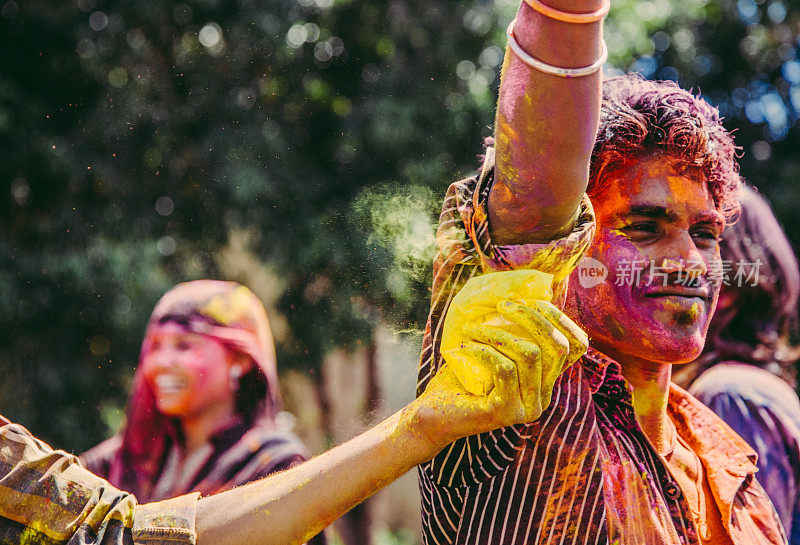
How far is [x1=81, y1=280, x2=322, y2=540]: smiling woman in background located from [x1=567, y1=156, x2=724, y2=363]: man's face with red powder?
214cm

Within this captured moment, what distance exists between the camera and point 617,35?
550 cm

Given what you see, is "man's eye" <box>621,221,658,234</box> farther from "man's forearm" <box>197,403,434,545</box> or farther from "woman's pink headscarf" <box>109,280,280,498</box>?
"woman's pink headscarf" <box>109,280,280,498</box>

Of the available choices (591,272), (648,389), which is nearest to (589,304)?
(591,272)

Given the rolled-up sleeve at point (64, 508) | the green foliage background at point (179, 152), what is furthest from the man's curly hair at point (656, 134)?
the green foliage background at point (179, 152)

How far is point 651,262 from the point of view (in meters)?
1.72

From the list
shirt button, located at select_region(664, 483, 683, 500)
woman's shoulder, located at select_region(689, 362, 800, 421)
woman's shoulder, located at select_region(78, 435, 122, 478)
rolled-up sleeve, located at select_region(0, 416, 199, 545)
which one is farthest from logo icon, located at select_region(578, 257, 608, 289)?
woman's shoulder, located at select_region(78, 435, 122, 478)

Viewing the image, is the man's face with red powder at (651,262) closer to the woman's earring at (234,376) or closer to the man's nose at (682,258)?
the man's nose at (682,258)

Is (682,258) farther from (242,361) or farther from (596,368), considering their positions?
(242,361)

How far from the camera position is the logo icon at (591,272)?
176cm

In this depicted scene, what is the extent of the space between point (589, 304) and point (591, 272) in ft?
0.26

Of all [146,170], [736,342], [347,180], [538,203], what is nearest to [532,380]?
[538,203]

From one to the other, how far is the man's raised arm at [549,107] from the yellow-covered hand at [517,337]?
13 cm

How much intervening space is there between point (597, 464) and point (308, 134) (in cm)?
419

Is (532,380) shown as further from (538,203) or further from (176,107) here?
(176,107)
